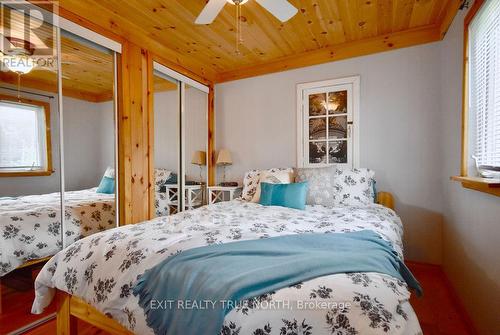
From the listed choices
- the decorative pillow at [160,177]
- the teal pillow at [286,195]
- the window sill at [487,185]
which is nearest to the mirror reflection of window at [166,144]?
the decorative pillow at [160,177]

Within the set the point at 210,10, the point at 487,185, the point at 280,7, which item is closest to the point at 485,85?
the point at 487,185

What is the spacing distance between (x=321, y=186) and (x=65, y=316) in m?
2.09

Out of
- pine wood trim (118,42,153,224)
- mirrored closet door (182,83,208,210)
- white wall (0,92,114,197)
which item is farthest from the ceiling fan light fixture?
mirrored closet door (182,83,208,210)

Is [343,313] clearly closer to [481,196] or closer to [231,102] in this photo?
[481,196]

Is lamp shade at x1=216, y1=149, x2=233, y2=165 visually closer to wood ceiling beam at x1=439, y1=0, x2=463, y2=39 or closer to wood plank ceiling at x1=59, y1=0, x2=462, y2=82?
wood plank ceiling at x1=59, y1=0, x2=462, y2=82

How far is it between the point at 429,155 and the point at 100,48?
3.22 metres

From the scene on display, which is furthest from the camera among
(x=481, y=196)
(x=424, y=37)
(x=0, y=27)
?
(x=424, y=37)

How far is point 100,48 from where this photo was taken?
2061 millimetres

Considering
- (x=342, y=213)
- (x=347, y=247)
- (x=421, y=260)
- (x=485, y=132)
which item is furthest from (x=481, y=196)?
(x=421, y=260)

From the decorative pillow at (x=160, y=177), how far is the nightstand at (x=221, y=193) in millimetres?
641

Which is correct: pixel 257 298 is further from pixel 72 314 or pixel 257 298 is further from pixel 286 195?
pixel 286 195

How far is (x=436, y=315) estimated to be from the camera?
168 cm

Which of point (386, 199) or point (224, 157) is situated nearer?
point (386, 199)

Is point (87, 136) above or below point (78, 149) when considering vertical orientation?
above
